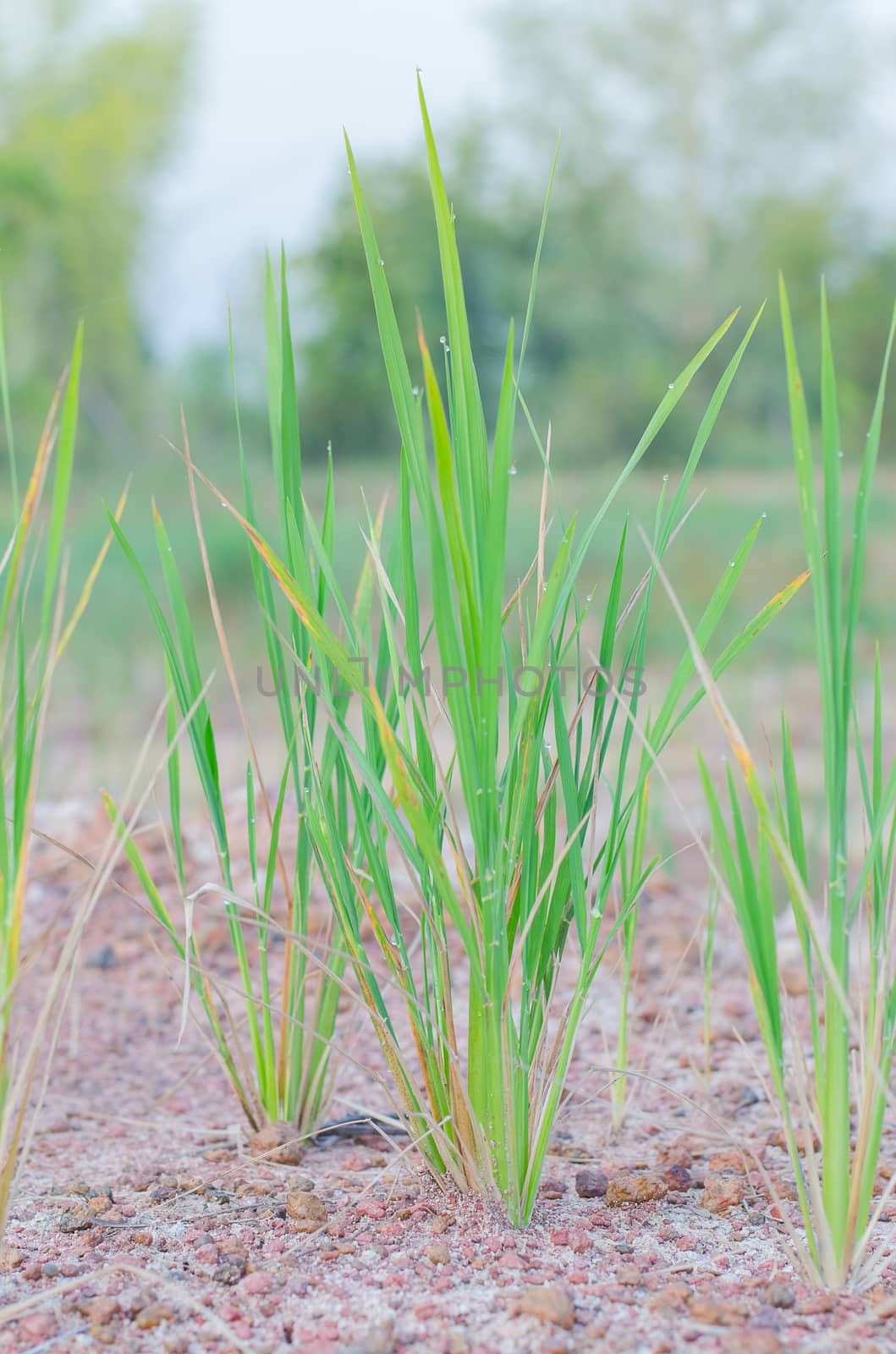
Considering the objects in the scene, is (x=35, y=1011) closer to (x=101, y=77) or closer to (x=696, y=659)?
(x=696, y=659)

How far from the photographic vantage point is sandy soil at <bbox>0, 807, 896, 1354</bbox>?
25.3 inches

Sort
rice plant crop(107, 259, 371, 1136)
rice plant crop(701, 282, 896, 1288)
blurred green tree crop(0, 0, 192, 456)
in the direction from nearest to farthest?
rice plant crop(701, 282, 896, 1288) < rice plant crop(107, 259, 371, 1136) < blurred green tree crop(0, 0, 192, 456)

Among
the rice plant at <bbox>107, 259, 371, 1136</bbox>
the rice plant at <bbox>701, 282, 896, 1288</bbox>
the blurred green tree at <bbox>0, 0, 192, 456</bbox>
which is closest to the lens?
the rice plant at <bbox>701, 282, 896, 1288</bbox>

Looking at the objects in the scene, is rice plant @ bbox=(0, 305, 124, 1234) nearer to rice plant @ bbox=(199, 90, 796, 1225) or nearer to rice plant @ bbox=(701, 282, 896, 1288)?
rice plant @ bbox=(199, 90, 796, 1225)

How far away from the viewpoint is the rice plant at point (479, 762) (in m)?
0.68

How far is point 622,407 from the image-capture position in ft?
35.4

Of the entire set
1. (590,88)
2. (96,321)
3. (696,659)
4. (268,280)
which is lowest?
(696,659)

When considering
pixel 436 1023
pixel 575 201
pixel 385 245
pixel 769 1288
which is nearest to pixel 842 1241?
pixel 769 1288

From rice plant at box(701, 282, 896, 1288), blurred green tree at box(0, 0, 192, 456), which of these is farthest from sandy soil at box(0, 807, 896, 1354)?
blurred green tree at box(0, 0, 192, 456)

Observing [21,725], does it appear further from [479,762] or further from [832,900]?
[832,900]

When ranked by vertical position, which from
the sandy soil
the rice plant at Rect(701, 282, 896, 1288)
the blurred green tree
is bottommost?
the sandy soil

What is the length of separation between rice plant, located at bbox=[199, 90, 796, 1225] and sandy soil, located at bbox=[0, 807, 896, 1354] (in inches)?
2.1

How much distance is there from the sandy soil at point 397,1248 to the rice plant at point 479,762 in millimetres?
53

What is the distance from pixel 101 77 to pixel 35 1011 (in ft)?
39.7
